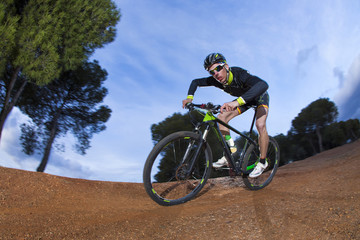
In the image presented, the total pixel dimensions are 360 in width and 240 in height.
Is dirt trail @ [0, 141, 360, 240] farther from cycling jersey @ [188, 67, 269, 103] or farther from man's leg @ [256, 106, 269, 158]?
cycling jersey @ [188, 67, 269, 103]

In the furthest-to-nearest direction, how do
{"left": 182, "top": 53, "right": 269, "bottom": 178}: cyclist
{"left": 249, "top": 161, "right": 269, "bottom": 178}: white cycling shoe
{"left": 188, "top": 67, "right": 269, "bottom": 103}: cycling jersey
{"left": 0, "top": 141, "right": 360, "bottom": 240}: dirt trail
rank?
1. {"left": 249, "top": 161, "right": 269, "bottom": 178}: white cycling shoe
2. {"left": 188, "top": 67, "right": 269, "bottom": 103}: cycling jersey
3. {"left": 182, "top": 53, "right": 269, "bottom": 178}: cyclist
4. {"left": 0, "top": 141, "right": 360, "bottom": 240}: dirt trail

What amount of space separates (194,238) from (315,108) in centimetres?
2763

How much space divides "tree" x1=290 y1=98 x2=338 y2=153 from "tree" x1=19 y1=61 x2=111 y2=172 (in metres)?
20.8

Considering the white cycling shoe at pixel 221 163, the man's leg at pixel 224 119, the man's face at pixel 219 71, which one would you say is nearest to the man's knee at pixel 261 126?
the man's leg at pixel 224 119

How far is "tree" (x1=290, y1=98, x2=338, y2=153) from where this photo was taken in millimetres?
26188

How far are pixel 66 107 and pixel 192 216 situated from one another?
15.1m

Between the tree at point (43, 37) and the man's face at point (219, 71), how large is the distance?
→ 9674 mm

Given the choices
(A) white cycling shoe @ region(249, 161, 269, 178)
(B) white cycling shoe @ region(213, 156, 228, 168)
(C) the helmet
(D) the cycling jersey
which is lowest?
(A) white cycling shoe @ region(249, 161, 269, 178)

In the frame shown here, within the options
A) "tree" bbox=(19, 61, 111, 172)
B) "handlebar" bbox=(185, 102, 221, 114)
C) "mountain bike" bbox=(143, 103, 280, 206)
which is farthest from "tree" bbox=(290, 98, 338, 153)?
"handlebar" bbox=(185, 102, 221, 114)

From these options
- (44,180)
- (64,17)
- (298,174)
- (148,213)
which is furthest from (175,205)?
(64,17)

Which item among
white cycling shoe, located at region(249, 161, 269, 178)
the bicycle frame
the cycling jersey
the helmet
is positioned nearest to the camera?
the bicycle frame

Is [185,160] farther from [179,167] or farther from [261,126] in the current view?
[261,126]

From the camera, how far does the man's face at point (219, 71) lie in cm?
412

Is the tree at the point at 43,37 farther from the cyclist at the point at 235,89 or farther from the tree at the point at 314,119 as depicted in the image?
the tree at the point at 314,119
